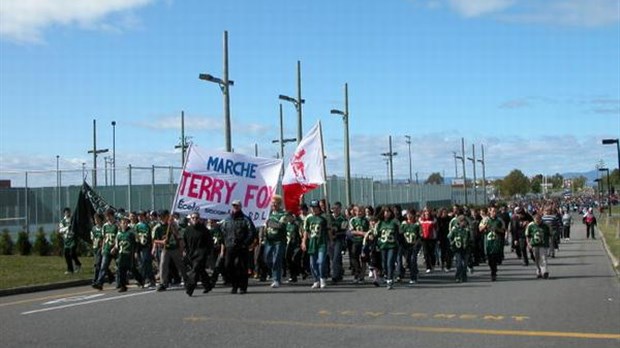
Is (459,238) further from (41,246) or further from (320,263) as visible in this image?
(41,246)

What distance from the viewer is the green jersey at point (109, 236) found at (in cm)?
1658

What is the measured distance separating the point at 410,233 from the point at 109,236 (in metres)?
6.48

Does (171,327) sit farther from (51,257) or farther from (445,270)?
(51,257)

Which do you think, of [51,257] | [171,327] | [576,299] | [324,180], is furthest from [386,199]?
[171,327]

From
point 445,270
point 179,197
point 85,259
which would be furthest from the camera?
point 85,259

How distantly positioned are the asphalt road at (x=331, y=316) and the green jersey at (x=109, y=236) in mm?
889

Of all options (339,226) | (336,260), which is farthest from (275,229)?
(339,226)

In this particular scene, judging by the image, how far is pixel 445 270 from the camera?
69.4ft

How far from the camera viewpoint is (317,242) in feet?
52.9

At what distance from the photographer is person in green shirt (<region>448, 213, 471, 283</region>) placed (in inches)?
678

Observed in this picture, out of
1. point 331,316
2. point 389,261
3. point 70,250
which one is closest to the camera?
point 331,316

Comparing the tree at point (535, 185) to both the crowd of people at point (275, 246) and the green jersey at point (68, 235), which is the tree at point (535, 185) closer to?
the green jersey at point (68, 235)

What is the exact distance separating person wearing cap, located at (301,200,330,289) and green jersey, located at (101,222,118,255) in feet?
13.2

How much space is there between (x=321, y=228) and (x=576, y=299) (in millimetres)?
5132
